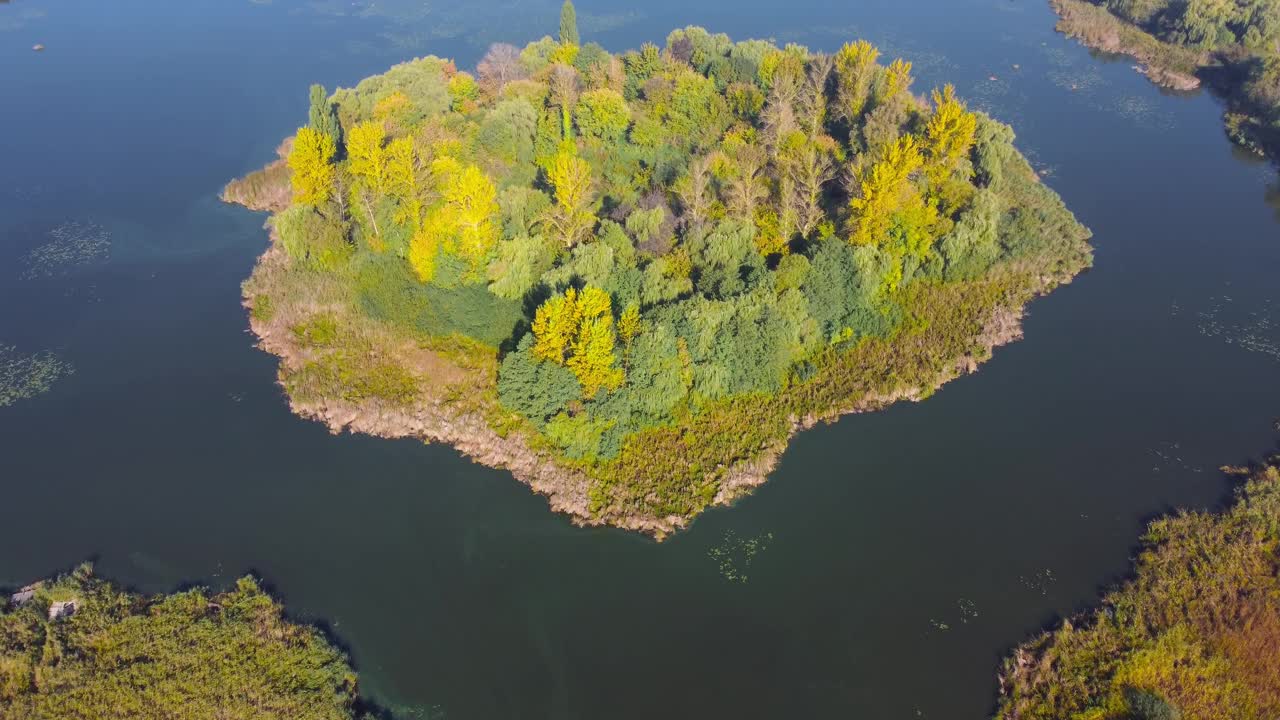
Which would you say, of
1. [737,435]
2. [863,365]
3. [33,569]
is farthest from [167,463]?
[863,365]

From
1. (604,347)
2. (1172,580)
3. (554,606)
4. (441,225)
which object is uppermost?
(441,225)

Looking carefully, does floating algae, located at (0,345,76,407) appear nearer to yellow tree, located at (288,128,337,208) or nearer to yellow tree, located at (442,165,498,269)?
yellow tree, located at (288,128,337,208)

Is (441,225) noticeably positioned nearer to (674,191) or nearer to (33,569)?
(674,191)

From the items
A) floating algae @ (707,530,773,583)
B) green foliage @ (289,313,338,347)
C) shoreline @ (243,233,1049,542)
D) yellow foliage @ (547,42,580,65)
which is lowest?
floating algae @ (707,530,773,583)

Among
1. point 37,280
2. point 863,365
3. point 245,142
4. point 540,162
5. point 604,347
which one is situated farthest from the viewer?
point 245,142

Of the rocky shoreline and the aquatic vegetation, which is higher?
the rocky shoreline

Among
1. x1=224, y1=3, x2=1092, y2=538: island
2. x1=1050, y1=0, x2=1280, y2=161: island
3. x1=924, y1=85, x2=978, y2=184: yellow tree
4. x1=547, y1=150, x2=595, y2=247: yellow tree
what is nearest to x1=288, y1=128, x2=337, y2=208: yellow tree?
x1=224, y1=3, x2=1092, y2=538: island

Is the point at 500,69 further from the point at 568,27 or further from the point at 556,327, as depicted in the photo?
the point at 556,327
